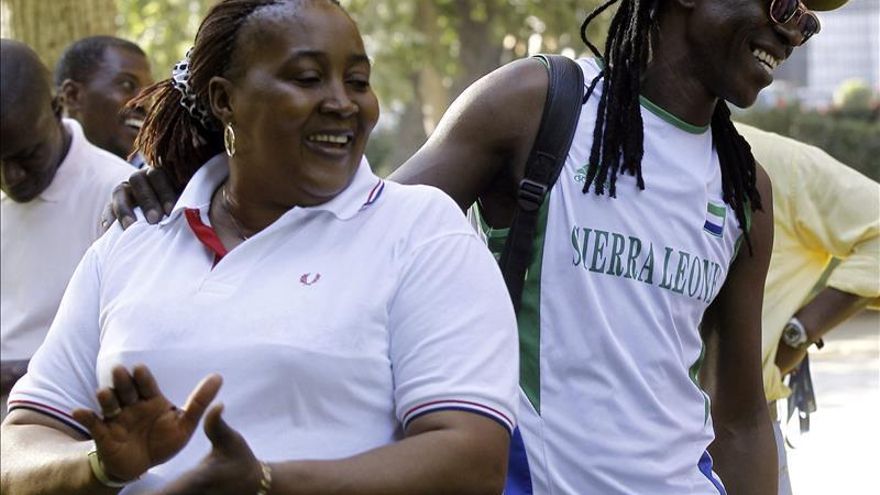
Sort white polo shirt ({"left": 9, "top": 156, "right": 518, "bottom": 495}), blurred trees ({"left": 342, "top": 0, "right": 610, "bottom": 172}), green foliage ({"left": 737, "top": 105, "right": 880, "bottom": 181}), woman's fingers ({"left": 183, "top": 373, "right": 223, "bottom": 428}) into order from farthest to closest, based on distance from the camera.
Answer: green foliage ({"left": 737, "top": 105, "right": 880, "bottom": 181}), blurred trees ({"left": 342, "top": 0, "right": 610, "bottom": 172}), white polo shirt ({"left": 9, "top": 156, "right": 518, "bottom": 495}), woman's fingers ({"left": 183, "top": 373, "right": 223, "bottom": 428})

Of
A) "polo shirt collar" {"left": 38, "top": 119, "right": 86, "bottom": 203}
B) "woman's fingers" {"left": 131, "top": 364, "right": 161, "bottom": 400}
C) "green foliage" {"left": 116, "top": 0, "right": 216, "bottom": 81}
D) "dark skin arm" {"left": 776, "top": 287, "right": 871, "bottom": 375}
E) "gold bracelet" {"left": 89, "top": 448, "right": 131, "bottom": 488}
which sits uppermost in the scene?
"woman's fingers" {"left": 131, "top": 364, "right": 161, "bottom": 400}

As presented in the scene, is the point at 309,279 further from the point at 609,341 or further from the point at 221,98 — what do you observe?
the point at 609,341

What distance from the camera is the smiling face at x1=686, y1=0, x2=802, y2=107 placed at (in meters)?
3.80

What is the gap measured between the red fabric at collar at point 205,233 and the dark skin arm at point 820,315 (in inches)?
120

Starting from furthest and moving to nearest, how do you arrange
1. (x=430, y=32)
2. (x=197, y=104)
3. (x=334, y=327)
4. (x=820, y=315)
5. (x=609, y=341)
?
(x=430, y=32) → (x=820, y=315) → (x=609, y=341) → (x=197, y=104) → (x=334, y=327)

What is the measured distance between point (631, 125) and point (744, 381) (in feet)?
2.47

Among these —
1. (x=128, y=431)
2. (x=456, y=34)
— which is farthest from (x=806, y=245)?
(x=456, y=34)

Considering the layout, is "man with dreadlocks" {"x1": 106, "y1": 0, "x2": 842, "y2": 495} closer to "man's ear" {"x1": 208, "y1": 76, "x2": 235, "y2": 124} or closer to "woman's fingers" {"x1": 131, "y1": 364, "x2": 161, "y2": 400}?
"man's ear" {"x1": 208, "y1": 76, "x2": 235, "y2": 124}

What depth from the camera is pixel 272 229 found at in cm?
310

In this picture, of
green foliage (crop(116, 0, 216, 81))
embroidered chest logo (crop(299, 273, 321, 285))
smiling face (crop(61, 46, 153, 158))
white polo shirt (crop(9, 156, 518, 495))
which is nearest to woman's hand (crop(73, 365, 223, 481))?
white polo shirt (crop(9, 156, 518, 495))

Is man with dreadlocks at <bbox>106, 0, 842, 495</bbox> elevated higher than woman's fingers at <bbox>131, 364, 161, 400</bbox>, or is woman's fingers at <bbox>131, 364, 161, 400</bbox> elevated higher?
woman's fingers at <bbox>131, 364, 161, 400</bbox>

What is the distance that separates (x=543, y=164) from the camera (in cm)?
367

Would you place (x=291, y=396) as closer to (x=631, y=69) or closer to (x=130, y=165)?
(x=631, y=69)

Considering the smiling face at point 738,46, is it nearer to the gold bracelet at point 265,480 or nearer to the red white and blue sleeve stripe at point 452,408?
the red white and blue sleeve stripe at point 452,408
